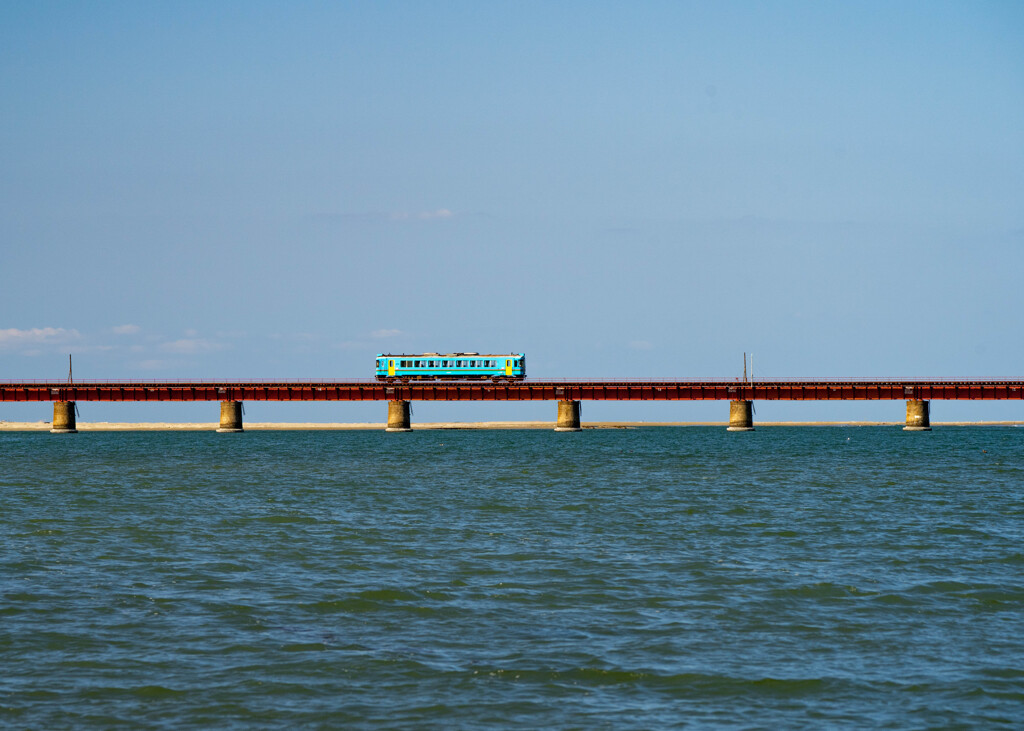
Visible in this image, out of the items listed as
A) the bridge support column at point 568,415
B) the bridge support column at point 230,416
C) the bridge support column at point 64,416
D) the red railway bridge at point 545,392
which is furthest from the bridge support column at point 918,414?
the bridge support column at point 64,416

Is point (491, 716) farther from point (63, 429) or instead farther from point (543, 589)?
point (63, 429)

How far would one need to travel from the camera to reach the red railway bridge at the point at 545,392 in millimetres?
121688

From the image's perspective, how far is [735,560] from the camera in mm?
24734

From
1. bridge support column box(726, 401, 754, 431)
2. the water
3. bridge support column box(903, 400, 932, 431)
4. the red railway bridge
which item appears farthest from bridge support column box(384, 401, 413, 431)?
the water

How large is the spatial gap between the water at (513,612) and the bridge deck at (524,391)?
8018 centimetres

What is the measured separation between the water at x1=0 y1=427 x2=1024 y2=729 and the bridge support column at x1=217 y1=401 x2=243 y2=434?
3438 inches

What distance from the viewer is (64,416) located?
12838cm

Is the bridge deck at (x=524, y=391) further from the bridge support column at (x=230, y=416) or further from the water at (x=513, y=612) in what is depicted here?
the water at (x=513, y=612)

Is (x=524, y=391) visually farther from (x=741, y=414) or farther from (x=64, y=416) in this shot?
(x=64, y=416)

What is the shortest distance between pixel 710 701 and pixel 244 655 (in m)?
6.78

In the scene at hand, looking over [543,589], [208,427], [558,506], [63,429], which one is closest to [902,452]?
[558,506]

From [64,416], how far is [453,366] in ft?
152

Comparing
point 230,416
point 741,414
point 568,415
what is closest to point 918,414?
point 741,414

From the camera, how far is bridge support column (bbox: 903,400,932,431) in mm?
125125
